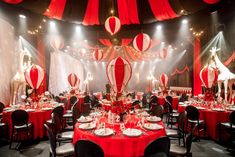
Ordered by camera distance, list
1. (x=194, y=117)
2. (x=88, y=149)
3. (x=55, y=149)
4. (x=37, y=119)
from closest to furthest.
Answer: (x=88, y=149)
(x=55, y=149)
(x=194, y=117)
(x=37, y=119)

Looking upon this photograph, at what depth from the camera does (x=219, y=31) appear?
7.67 meters

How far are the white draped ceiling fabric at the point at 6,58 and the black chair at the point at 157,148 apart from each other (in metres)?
5.27

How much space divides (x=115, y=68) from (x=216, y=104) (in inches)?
149

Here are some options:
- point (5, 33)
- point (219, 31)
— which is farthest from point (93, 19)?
point (219, 31)

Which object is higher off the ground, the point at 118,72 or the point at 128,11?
the point at 128,11

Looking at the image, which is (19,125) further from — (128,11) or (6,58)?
(128,11)

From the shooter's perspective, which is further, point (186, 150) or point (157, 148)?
point (186, 150)

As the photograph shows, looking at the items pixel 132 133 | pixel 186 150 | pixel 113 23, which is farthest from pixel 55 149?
pixel 113 23

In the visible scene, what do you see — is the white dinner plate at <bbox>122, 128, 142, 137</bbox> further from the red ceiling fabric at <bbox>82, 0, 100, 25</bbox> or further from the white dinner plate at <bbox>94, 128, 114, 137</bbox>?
the red ceiling fabric at <bbox>82, 0, 100, 25</bbox>

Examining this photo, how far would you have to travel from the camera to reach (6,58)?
229 inches

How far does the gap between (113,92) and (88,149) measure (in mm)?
1330

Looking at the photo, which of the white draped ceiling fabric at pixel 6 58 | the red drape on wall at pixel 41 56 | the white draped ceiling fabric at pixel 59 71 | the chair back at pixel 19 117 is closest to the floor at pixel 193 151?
the chair back at pixel 19 117

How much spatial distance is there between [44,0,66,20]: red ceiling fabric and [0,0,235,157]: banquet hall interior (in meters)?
0.04

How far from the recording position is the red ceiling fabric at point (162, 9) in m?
5.66
